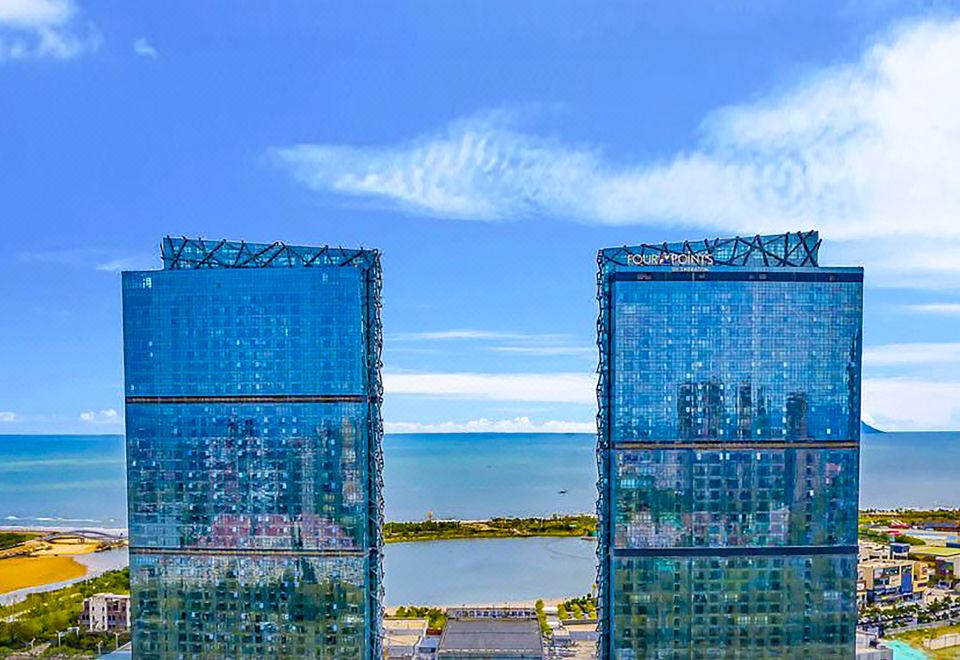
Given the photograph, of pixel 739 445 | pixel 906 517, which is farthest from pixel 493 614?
pixel 906 517

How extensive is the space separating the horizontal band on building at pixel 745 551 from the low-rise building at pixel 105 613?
3067 cm

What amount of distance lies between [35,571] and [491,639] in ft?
159

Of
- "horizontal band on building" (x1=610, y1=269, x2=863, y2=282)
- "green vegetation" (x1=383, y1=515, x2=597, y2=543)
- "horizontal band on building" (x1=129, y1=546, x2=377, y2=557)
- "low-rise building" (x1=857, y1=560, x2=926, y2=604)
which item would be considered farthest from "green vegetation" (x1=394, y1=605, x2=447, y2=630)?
"low-rise building" (x1=857, y1=560, x2=926, y2=604)

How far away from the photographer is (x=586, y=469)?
592 ft

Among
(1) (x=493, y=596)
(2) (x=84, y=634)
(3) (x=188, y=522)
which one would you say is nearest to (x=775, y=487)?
(3) (x=188, y=522)

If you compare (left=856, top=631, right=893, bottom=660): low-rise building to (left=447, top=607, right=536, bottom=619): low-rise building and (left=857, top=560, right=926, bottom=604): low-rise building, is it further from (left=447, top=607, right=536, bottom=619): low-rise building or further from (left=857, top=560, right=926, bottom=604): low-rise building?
(left=447, top=607, right=536, bottom=619): low-rise building

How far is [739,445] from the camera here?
1025 inches

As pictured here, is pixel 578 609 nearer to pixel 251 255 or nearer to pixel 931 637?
pixel 931 637

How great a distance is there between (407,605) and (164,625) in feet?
76.0

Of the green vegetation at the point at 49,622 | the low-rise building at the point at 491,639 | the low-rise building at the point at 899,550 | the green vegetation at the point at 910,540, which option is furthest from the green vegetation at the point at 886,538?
the green vegetation at the point at 49,622

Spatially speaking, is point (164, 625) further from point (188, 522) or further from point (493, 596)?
point (493, 596)

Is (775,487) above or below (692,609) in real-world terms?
above

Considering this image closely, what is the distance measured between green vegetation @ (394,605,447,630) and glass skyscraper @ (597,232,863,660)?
16.7 metres

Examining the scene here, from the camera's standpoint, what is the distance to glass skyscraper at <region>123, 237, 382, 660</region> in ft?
85.3
